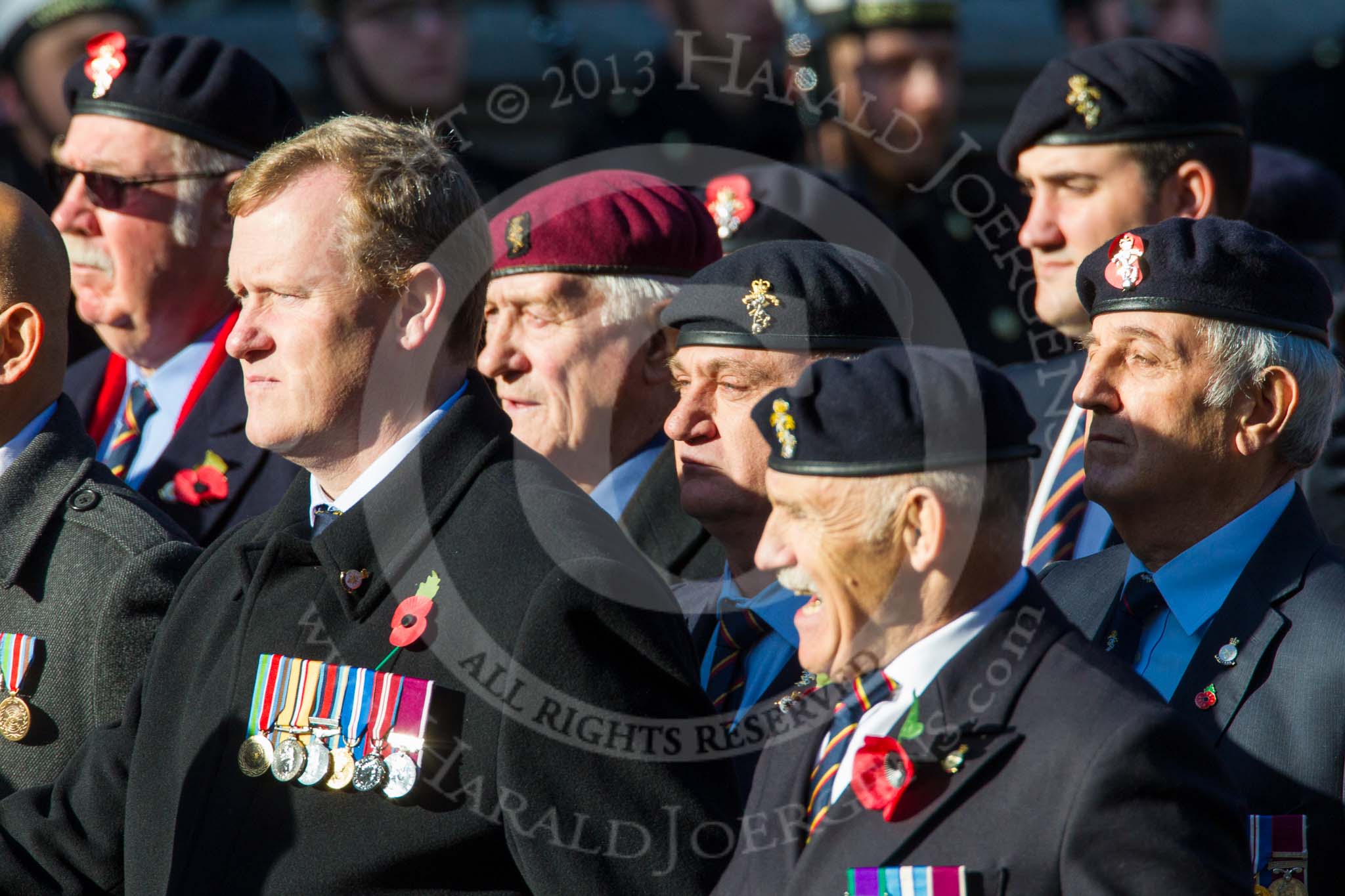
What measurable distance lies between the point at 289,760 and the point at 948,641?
1.16 metres

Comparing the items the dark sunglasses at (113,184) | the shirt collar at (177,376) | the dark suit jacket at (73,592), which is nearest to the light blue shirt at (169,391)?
the shirt collar at (177,376)

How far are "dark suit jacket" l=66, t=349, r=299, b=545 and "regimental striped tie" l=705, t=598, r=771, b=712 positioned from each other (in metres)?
1.39

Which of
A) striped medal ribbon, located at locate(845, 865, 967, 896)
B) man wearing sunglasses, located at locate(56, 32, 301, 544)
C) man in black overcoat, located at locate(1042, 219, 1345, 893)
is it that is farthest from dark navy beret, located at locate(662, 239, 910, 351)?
man wearing sunglasses, located at locate(56, 32, 301, 544)

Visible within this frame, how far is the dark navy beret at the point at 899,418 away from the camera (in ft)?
8.10

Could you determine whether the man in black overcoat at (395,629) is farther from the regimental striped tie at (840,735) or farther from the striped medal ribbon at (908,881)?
the striped medal ribbon at (908,881)

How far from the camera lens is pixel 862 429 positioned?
2.48 metres

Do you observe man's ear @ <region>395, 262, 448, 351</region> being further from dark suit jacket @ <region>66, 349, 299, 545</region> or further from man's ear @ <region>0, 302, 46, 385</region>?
dark suit jacket @ <region>66, 349, 299, 545</region>

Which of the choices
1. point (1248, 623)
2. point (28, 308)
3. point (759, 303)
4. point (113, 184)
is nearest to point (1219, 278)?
point (1248, 623)

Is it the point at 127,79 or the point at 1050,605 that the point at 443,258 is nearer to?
the point at 1050,605

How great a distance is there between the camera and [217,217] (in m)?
4.83

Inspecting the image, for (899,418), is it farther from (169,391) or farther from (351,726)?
(169,391)

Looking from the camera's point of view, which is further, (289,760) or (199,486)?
(199,486)

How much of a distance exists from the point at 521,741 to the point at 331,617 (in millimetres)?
463

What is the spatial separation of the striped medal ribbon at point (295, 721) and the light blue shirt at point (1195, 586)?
5.06ft
